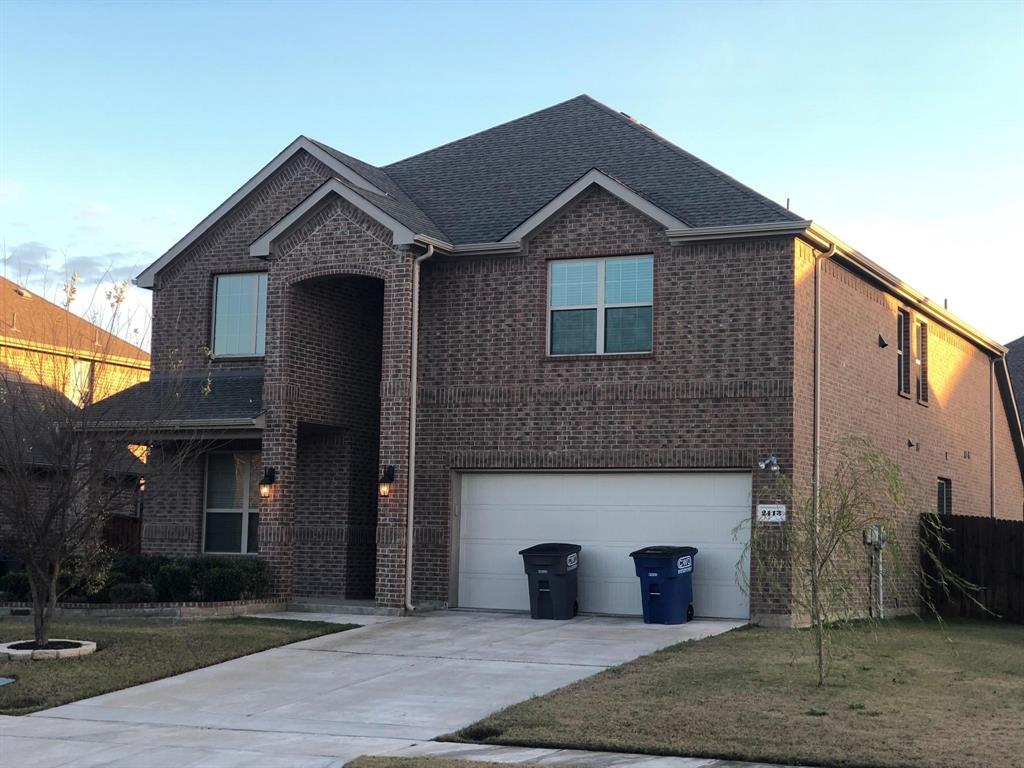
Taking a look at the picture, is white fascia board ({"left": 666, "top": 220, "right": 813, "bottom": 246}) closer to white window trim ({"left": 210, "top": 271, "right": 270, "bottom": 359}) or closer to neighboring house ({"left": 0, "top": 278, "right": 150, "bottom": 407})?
white window trim ({"left": 210, "top": 271, "right": 270, "bottom": 359})

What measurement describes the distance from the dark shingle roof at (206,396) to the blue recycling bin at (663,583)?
22.4 feet

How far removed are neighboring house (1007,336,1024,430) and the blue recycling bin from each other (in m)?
19.3

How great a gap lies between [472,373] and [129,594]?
624 cm

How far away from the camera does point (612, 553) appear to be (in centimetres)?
1930

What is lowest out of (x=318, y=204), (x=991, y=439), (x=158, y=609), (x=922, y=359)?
(x=158, y=609)

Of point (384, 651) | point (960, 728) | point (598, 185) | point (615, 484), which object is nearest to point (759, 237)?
point (598, 185)

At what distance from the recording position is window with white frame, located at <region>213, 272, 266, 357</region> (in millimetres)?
22516

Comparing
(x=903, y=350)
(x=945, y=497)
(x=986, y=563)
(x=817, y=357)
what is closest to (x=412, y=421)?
(x=817, y=357)

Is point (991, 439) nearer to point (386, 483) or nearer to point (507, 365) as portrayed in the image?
point (507, 365)

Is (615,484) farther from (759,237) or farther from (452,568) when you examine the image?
(759,237)

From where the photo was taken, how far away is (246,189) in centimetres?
2278

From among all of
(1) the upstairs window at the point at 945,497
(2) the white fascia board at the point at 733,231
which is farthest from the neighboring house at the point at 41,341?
(1) the upstairs window at the point at 945,497

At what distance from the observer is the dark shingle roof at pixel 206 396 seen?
18906 mm

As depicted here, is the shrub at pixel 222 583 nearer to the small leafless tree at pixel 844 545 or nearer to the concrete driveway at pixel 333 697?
the concrete driveway at pixel 333 697
